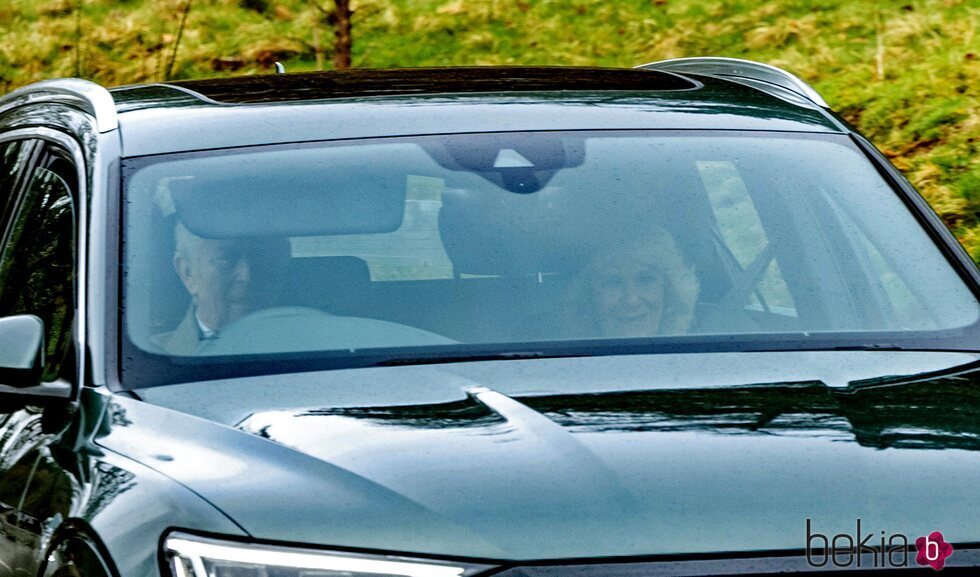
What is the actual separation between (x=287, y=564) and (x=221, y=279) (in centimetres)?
117

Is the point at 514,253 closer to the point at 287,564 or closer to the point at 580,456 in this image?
the point at 580,456

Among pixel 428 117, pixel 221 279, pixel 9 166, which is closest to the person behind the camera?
pixel 221 279

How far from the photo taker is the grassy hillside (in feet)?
34.1

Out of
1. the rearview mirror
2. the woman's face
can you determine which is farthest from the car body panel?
the rearview mirror

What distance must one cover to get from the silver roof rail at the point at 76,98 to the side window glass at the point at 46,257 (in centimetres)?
13

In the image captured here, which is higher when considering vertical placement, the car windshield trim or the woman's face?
the woman's face

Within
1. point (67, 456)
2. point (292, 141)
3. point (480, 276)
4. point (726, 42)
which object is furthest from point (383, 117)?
point (726, 42)

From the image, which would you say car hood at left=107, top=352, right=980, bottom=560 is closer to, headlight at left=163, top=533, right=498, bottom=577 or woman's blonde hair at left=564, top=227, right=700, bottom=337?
headlight at left=163, top=533, right=498, bottom=577

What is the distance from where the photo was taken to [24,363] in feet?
10.9

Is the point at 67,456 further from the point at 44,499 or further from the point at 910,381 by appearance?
the point at 910,381

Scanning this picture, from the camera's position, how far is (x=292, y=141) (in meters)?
3.87

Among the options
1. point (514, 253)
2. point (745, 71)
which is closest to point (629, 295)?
point (514, 253)

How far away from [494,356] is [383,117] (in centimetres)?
84
